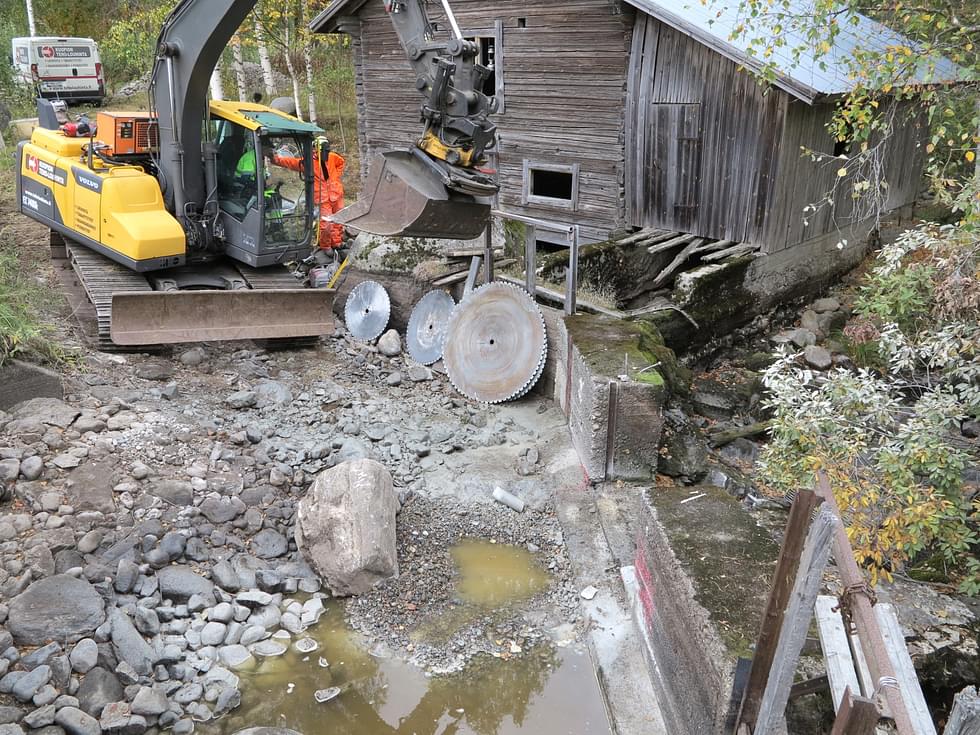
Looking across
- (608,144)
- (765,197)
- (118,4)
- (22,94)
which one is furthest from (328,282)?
(118,4)

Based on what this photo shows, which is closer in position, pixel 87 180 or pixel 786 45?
pixel 87 180

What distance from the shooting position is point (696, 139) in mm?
10914

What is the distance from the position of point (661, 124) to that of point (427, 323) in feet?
15.4

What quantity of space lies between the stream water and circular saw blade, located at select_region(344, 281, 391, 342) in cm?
516

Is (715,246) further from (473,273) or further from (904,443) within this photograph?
(904,443)

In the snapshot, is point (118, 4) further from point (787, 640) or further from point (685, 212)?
point (787, 640)

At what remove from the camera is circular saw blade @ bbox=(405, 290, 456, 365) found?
944 cm

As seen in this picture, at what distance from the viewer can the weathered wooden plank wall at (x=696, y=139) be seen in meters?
10.3

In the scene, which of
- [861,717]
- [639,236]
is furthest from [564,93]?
[861,717]

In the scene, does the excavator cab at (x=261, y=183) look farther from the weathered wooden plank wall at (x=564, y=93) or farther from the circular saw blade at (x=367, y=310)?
the weathered wooden plank wall at (x=564, y=93)

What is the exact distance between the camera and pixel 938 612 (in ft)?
13.5

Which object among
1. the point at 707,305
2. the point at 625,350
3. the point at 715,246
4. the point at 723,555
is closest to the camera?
Result: the point at 723,555

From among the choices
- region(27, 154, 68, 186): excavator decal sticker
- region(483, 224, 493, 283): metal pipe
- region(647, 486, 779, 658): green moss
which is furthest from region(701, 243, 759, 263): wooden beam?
region(27, 154, 68, 186): excavator decal sticker

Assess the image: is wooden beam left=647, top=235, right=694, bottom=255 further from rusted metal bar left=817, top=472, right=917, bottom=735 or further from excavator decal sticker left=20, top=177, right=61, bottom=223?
rusted metal bar left=817, top=472, right=917, bottom=735
